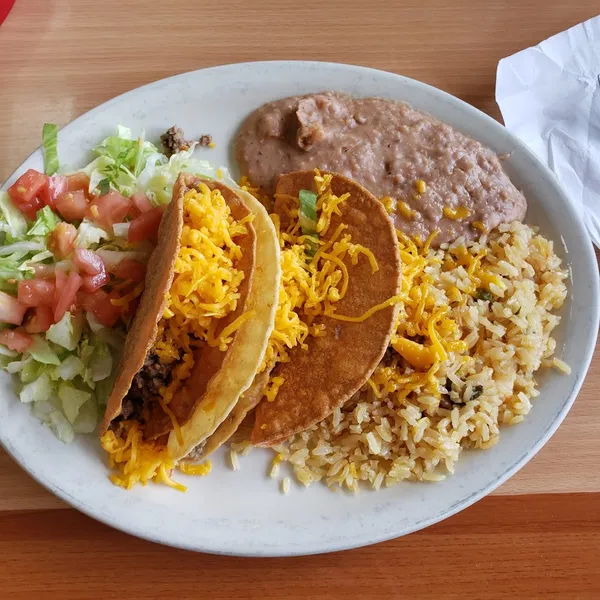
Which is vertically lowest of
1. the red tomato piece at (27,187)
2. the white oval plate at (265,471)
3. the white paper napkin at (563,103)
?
the white oval plate at (265,471)

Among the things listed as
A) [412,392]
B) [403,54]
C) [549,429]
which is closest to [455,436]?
[412,392]

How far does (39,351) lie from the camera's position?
2271 mm

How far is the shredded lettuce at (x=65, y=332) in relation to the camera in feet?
7.34

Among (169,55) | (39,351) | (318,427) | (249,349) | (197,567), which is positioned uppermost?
(169,55)

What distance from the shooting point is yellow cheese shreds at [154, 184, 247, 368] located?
2.01 metres

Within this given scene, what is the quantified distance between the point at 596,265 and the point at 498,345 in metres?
0.59

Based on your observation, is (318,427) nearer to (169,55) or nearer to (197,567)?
(197,567)

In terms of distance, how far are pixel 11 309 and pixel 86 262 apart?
342 mm

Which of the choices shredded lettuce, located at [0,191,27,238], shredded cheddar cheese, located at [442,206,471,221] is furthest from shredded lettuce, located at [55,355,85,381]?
shredded cheddar cheese, located at [442,206,471,221]

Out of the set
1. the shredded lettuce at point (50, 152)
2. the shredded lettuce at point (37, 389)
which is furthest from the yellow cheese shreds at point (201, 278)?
the shredded lettuce at point (50, 152)

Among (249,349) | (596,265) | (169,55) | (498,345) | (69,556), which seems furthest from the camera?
(169,55)

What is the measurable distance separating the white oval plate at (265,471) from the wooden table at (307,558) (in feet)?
0.64

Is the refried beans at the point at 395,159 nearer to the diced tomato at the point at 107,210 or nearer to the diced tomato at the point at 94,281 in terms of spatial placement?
the diced tomato at the point at 107,210

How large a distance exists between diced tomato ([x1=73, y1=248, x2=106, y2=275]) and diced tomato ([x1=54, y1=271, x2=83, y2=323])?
1.4 inches
